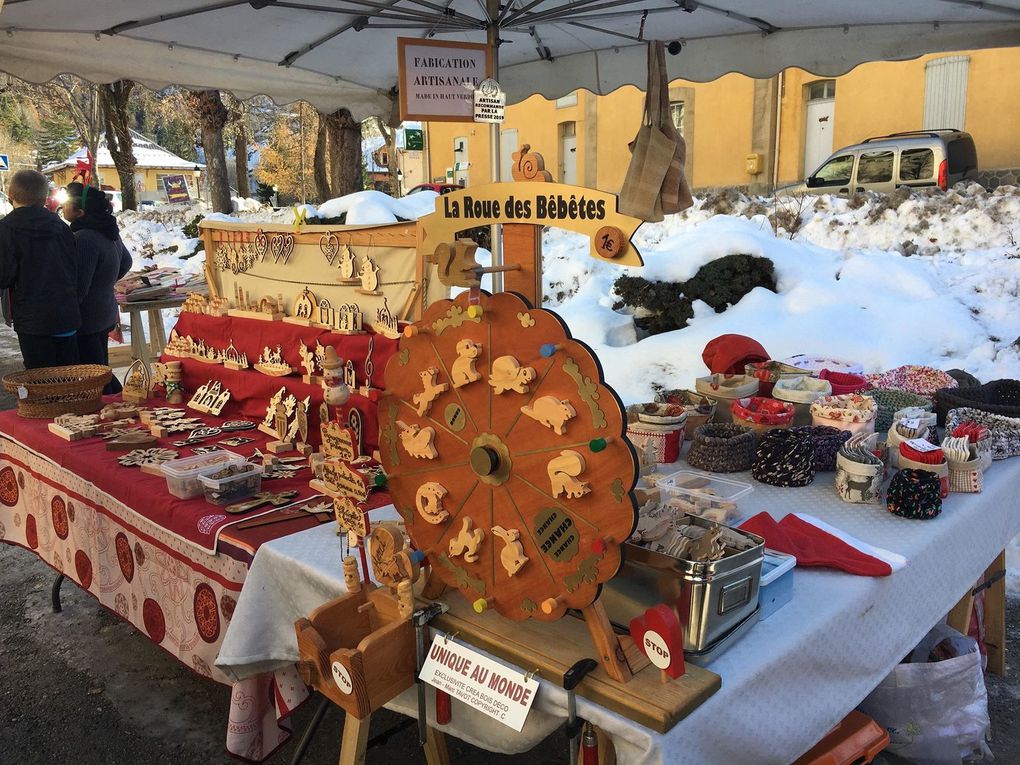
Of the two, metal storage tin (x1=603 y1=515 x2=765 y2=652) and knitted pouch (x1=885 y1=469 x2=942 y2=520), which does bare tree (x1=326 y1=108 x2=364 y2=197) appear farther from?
metal storage tin (x1=603 y1=515 x2=765 y2=652)

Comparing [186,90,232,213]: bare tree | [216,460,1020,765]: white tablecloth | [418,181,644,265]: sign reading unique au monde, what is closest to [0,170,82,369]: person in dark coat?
[216,460,1020,765]: white tablecloth

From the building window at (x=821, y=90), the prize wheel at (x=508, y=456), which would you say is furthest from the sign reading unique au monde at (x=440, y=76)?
the building window at (x=821, y=90)

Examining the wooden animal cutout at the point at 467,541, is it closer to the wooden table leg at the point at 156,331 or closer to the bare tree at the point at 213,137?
the wooden table leg at the point at 156,331

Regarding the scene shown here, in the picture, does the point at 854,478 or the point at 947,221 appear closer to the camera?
the point at 854,478

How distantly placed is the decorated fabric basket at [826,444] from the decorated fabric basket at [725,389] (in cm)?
38

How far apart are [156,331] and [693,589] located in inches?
244

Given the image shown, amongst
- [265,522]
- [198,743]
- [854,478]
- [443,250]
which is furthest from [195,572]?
[854,478]

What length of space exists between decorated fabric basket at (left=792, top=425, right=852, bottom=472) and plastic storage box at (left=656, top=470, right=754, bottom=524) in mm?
268

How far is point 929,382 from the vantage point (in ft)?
10.1

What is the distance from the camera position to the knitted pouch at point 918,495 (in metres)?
2.08

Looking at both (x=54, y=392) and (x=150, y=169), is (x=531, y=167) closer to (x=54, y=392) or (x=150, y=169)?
(x=54, y=392)

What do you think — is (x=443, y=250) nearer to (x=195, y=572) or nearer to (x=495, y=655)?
(x=495, y=655)

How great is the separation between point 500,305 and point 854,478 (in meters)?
1.32

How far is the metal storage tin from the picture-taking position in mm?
1407
